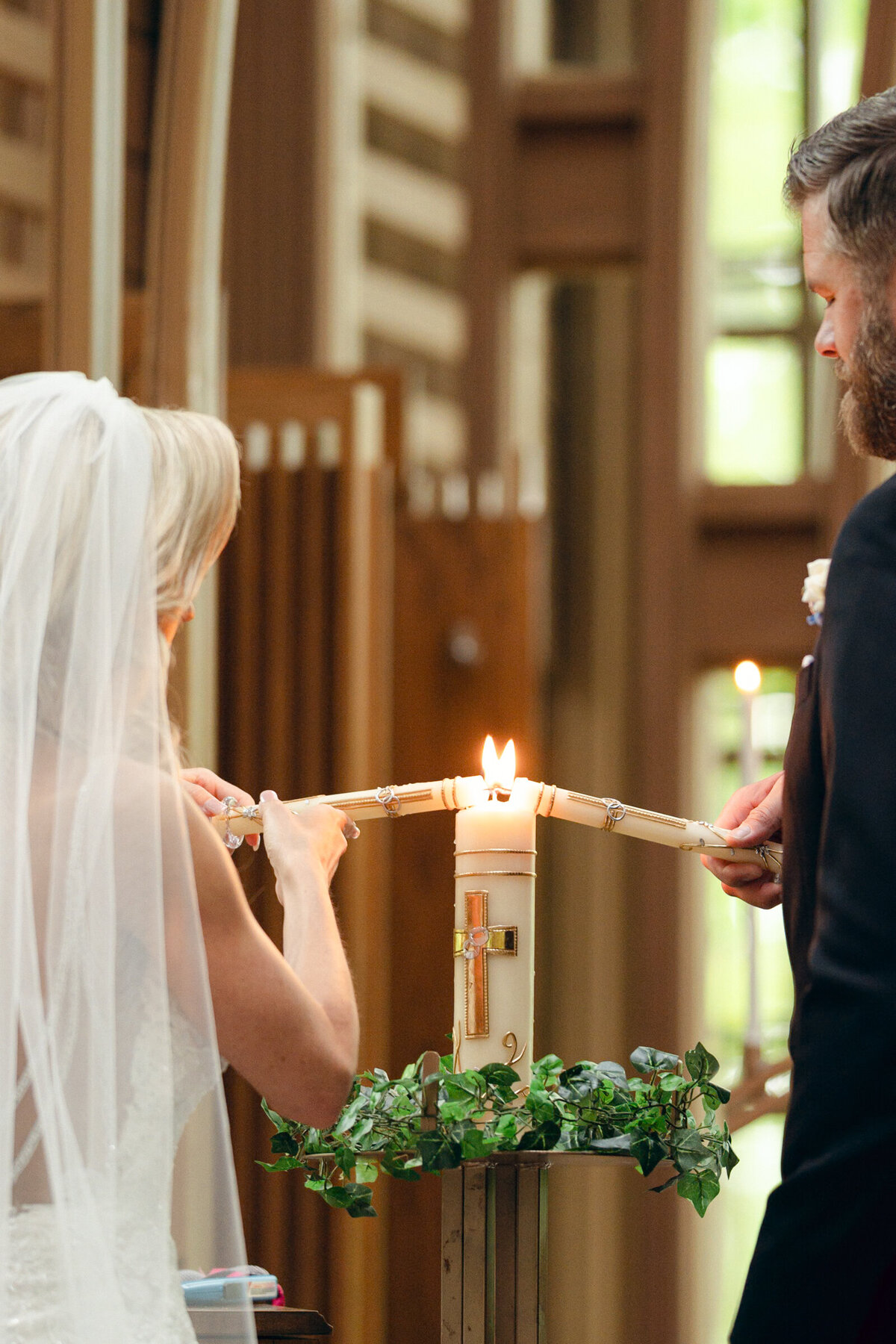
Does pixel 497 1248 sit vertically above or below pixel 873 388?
below

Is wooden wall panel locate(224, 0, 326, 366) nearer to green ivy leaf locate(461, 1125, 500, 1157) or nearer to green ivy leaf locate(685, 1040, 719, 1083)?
green ivy leaf locate(685, 1040, 719, 1083)

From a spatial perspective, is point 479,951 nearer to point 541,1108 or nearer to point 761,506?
point 541,1108

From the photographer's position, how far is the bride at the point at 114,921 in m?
1.51

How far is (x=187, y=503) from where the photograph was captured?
5.51 feet

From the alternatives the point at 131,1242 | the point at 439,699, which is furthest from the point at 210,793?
the point at 439,699

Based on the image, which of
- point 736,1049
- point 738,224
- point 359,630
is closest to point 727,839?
point 359,630

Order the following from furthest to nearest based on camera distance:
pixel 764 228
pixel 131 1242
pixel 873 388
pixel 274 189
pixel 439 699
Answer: pixel 764 228
pixel 274 189
pixel 439 699
pixel 131 1242
pixel 873 388

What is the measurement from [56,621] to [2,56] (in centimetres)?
222

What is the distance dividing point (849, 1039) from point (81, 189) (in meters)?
2.84

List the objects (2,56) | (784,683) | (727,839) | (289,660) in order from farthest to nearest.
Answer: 1. (784,683)
2. (289,660)
3. (2,56)
4. (727,839)

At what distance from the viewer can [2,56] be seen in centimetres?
341

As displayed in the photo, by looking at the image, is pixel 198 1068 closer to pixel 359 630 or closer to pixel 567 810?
pixel 567 810

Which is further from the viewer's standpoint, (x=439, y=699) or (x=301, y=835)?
(x=439, y=699)

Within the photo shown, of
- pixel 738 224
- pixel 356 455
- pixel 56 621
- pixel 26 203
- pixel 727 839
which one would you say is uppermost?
pixel 738 224
